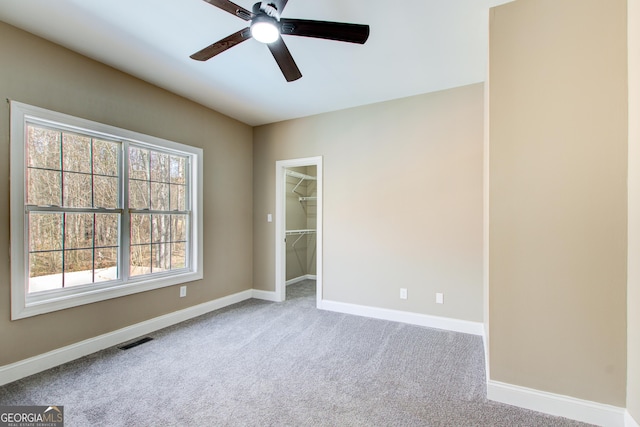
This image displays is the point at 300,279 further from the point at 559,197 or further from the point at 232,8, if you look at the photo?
the point at 232,8

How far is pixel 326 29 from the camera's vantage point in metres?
1.77

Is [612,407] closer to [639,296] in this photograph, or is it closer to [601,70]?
[639,296]

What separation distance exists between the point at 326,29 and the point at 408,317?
122 inches

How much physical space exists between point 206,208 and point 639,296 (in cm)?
401

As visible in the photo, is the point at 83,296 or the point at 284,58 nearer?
the point at 284,58

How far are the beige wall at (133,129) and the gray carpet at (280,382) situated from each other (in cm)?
33

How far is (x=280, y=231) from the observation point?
14.6 ft

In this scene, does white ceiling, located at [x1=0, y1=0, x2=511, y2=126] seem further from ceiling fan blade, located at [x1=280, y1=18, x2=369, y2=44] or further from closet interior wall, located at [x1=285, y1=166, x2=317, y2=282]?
closet interior wall, located at [x1=285, y1=166, x2=317, y2=282]

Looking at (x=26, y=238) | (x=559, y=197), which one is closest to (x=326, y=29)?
(x=559, y=197)

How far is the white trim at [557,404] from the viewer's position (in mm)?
1762

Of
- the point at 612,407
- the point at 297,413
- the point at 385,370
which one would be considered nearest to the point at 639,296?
the point at 612,407

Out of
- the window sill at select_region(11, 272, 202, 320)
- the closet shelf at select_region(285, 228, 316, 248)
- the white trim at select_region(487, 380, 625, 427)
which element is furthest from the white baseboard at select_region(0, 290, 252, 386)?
the white trim at select_region(487, 380, 625, 427)

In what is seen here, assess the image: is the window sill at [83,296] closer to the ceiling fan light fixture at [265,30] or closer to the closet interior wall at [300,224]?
the closet interior wall at [300,224]

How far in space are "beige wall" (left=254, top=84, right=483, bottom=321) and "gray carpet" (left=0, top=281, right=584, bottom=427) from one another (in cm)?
59
